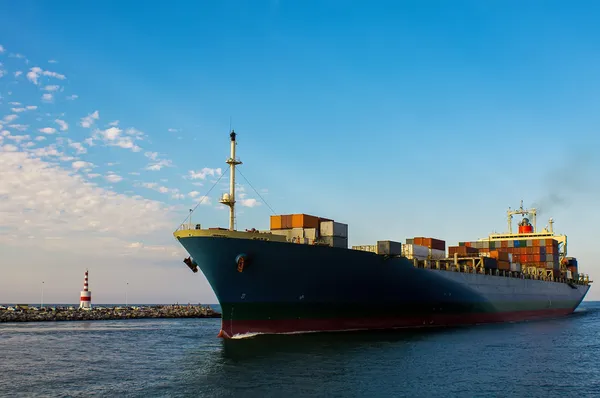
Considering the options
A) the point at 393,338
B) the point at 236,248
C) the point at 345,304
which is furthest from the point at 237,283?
the point at 393,338

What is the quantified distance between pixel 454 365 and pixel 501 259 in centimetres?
4155

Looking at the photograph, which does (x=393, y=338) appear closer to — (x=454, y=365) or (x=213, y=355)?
(x=454, y=365)

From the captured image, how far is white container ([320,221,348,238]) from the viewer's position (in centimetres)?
4250

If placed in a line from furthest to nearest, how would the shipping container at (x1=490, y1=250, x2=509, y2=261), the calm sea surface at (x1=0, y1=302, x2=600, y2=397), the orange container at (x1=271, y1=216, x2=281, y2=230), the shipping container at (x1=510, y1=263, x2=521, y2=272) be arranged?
the shipping container at (x1=510, y1=263, x2=521, y2=272) < the shipping container at (x1=490, y1=250, x2=509, y2=261) < the orange container at (x1=271, y1=216, x2=281, y2=230) < the calm sea surface at (x1=0, y1=302, x2=600, y2=397)

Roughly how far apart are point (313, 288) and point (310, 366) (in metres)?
11.1

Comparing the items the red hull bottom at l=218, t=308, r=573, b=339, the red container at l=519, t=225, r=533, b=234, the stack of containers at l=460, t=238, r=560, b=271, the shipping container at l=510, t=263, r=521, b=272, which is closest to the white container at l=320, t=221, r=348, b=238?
the red hull bottom at l=218, t=308, r=573, b=339

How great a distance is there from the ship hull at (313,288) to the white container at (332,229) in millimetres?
2641

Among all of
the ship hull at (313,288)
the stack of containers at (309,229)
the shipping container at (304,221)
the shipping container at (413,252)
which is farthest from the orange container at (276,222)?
the shipping container at (413,252)

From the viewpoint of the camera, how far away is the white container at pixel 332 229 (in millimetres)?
42500

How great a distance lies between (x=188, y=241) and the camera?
37.7 m

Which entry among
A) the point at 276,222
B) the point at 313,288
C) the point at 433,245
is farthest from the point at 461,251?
the point at 313,288

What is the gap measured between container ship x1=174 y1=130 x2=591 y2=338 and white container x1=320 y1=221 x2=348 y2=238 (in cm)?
8

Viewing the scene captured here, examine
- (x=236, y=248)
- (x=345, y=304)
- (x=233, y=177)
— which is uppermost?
(x=233, y=177)

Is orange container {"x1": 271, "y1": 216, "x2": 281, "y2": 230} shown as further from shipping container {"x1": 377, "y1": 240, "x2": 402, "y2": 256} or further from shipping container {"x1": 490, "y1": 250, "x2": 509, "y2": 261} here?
shipping container {"x1": 490, "y1": 250, "x2": 509, "y2": 261}
